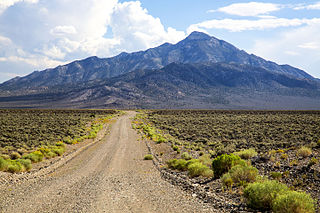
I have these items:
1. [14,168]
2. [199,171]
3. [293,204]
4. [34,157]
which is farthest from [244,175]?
[34,157]

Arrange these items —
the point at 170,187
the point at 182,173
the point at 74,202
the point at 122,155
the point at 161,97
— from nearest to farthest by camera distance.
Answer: the point at 74,202 < the point at 170,187 < the point at 182,173 < the point at 122,155 < the point at 161,97

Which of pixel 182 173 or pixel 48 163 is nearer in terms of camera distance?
pixel 182 173

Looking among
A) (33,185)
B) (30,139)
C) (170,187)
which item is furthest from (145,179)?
(30,139)

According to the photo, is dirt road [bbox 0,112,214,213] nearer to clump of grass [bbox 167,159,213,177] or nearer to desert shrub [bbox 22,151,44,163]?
clump of grass [bbox 167,159,213,177]

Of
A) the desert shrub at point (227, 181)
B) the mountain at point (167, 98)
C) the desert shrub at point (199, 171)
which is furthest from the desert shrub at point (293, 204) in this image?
the mountain at point (167, 98)

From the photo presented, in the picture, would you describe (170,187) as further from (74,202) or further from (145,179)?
(74,202)

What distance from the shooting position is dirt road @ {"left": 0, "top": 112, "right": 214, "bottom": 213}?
8633 millimetres

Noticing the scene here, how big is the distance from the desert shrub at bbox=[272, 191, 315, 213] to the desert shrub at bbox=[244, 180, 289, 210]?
53 centimetres

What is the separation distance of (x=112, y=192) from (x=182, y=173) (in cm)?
495

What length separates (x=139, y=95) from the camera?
583 feet

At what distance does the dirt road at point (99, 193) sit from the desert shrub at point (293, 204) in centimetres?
232

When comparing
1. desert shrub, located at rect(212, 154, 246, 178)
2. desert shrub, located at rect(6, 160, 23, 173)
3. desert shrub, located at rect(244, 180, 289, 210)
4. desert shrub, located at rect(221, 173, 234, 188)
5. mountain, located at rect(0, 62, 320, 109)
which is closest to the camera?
desert shrub, located at rect(244, 180, 289, 210)

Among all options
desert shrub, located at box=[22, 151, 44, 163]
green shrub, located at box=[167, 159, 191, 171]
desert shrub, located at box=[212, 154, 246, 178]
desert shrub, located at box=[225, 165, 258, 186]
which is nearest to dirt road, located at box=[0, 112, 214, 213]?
green shrub, located at box=[167, 159, 191, 171]

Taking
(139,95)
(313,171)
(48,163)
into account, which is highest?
(139,95)
